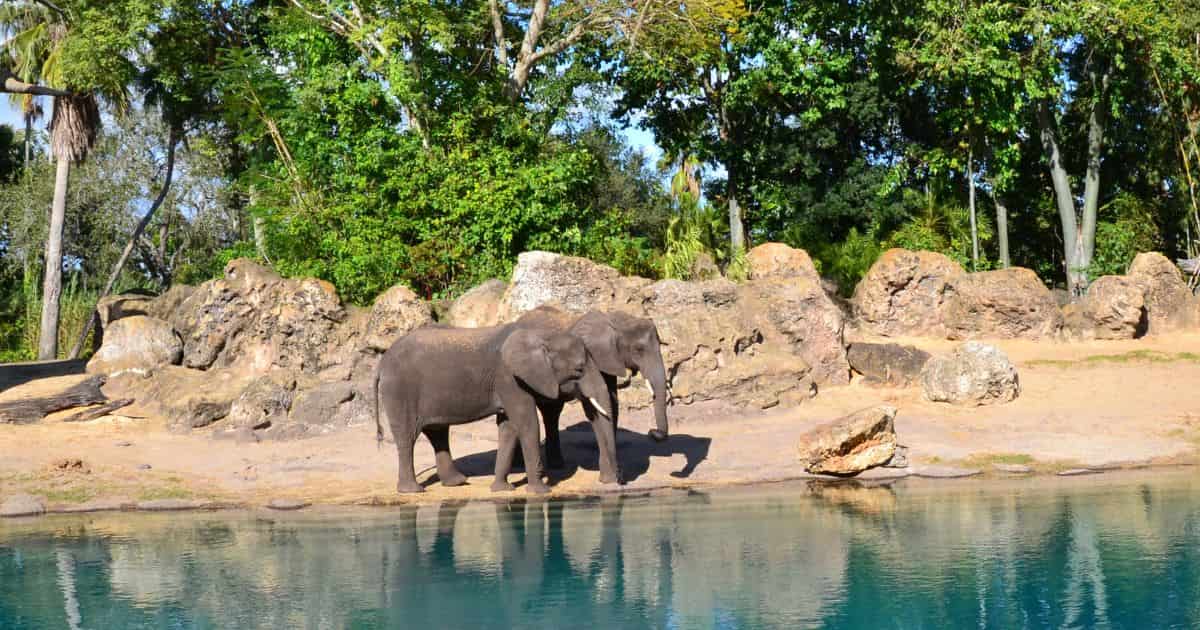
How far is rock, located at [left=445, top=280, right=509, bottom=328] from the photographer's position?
63.1ft

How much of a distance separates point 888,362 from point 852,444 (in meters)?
4.07

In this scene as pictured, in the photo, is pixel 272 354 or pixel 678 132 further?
pixel 678 132

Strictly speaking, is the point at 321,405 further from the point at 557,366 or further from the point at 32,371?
the point at 32,371

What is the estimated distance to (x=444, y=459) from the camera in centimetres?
1522

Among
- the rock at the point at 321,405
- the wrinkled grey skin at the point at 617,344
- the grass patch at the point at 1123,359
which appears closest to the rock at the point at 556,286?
the rock at the point at 321,405

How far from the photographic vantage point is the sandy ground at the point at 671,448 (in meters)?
15.2

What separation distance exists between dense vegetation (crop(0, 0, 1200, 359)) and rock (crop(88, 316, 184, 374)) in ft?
9.07

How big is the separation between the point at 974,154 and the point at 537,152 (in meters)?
9.28

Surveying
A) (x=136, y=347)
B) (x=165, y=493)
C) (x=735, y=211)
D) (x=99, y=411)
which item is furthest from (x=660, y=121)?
(x=165, y=493)

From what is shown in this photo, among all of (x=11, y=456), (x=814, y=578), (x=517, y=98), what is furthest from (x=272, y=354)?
(x=814, y=578)

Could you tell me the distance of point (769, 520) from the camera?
12.3 m

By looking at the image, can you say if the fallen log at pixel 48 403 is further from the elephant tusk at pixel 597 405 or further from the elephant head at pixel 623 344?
the elephant tusk at pixel 597 405

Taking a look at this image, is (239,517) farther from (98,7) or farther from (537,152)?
(98,7)

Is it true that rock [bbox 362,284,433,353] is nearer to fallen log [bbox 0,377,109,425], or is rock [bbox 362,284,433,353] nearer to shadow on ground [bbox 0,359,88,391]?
fallen log [bbox 0,377,109,425]
